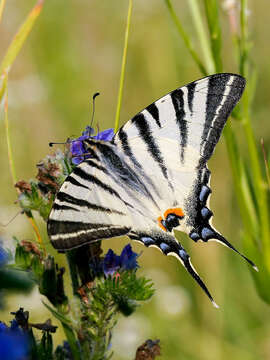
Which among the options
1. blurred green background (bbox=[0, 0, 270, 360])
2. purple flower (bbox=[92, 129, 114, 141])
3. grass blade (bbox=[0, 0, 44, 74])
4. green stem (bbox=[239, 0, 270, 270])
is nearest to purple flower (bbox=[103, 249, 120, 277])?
purple flower (bbox=[92, 129, 114, 141])

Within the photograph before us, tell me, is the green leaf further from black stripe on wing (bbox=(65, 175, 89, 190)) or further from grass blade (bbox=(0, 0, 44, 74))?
grass blade (bbox=(0, 0, 44, 74))

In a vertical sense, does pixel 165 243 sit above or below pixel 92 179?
below

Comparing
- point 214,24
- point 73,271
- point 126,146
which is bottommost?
point 73,271

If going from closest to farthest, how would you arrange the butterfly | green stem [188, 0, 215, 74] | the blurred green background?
the butterfly < green stem [188, 0, 215, 74] < the blurred green background

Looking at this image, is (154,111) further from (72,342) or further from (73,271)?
(72,342)

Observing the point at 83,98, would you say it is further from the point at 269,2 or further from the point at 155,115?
the point at 155,115

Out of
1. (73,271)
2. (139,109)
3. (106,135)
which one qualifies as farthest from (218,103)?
(139,109)

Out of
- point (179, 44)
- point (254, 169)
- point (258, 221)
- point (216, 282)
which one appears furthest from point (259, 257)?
point (179, 44)
